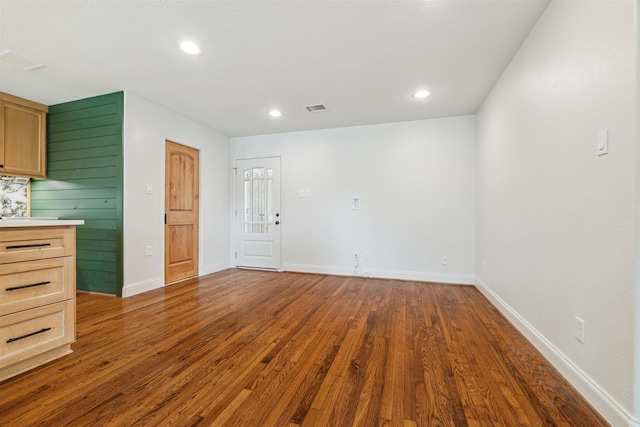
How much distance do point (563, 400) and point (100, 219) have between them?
463cm

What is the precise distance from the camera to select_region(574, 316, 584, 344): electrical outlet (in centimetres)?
149

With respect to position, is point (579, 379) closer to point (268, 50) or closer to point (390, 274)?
point (390, 274)

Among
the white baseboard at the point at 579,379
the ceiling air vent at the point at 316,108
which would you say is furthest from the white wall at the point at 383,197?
the white baseboard at the point at 579,379

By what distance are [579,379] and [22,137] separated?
239 inches

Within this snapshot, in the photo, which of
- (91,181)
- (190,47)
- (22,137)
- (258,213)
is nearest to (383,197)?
(258,213)

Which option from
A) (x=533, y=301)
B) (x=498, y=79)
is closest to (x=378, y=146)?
(x=498, y=79)

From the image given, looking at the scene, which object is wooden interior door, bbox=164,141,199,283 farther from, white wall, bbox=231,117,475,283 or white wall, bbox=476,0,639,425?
white wall, bbox=476,0,639,425

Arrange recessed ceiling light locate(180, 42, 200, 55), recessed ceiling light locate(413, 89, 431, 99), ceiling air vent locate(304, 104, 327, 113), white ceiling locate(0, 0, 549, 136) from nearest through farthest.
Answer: white ceiling locate(0, 0, 549, 136)
recessed ceiling light locate(180, 42, 200, 55)
recessed ceiling light locate(413, 89, 431, 99)
ceiling air vent locate(304, 104, 327, 113)

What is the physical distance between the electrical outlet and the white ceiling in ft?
6.94

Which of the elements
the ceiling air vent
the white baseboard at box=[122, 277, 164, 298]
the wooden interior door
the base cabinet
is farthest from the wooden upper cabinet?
the ceiling air vent

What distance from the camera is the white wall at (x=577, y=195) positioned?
4.00 feet

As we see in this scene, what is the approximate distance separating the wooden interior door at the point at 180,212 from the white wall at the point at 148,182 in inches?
3.7

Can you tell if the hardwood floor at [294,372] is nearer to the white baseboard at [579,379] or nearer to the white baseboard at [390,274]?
the white baseboard at [579,379]

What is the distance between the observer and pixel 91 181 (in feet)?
11.1
